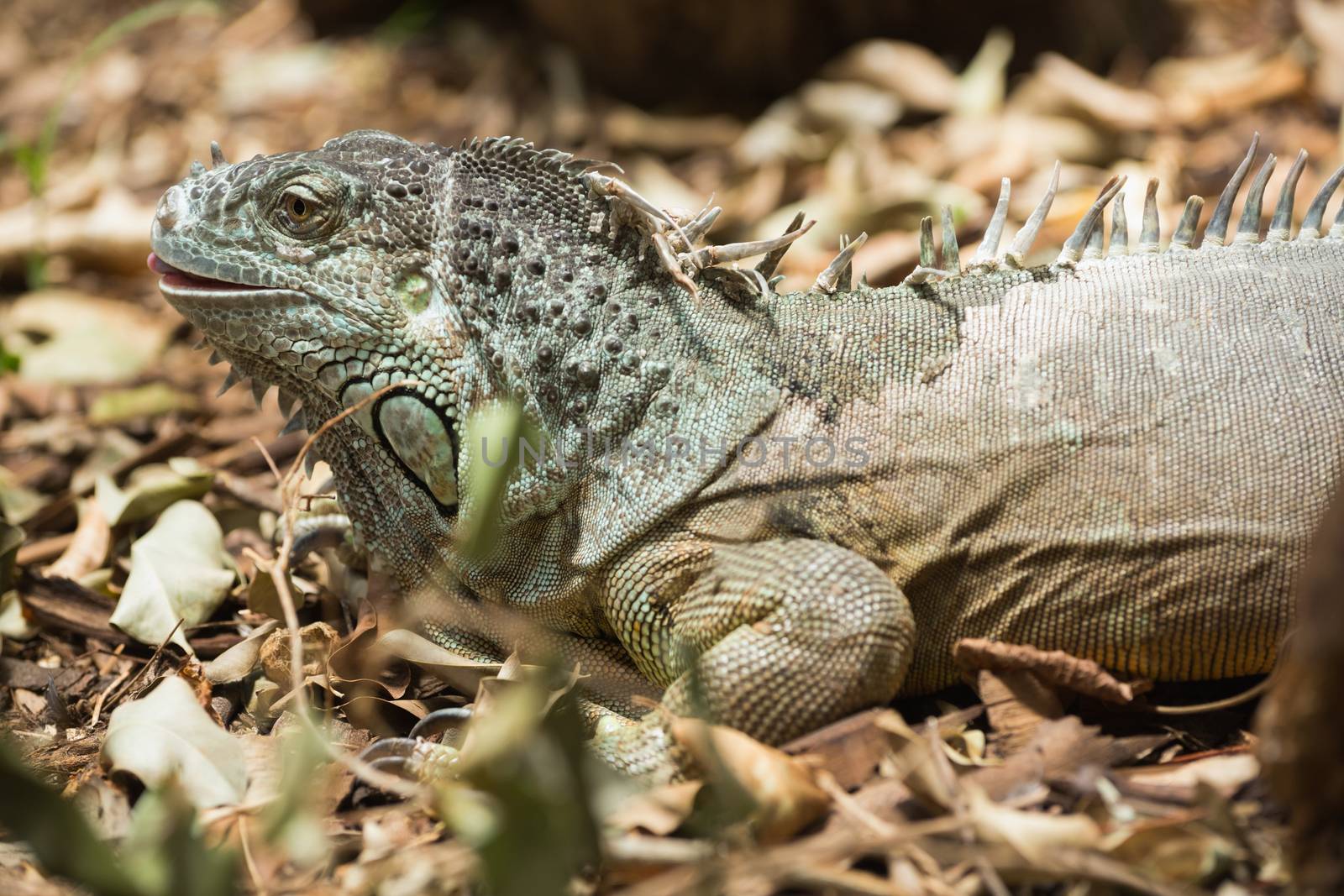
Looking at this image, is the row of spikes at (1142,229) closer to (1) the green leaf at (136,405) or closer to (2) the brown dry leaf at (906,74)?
(1) the green leaf at (136,405)

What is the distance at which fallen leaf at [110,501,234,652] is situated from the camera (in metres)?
5.00

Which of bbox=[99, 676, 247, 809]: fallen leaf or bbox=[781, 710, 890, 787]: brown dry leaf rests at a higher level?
bbox=[781, 710, 890, 787]: brown dry leaf

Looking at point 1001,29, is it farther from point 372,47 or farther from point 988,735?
point 988,735

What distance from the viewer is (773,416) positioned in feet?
13.7

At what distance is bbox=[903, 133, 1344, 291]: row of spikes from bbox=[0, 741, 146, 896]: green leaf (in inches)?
126

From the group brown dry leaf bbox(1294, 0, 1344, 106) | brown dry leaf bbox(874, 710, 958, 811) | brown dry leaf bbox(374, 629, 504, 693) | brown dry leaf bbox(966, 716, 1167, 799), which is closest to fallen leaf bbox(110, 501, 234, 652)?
brown dry leaf bbox(374, 629, 504, 693)

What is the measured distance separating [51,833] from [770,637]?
2050 mm

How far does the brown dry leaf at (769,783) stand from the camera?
11.0 ft

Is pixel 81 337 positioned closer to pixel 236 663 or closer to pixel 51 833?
pixel 236 663

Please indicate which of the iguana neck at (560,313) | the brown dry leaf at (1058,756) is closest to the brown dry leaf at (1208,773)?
the brown dry leaf at (1058,756)

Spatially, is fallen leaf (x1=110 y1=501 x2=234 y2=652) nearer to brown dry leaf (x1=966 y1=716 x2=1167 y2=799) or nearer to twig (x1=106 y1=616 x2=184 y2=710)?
twig (x1=106 y1=616 x2=184 y2=710)

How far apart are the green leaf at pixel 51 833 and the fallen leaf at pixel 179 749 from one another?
1168 millimetres

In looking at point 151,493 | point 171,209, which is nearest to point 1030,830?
point 171,209

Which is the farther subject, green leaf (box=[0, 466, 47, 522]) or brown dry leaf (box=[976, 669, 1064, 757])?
green leaf (box=[0, 466, 47, 522])
